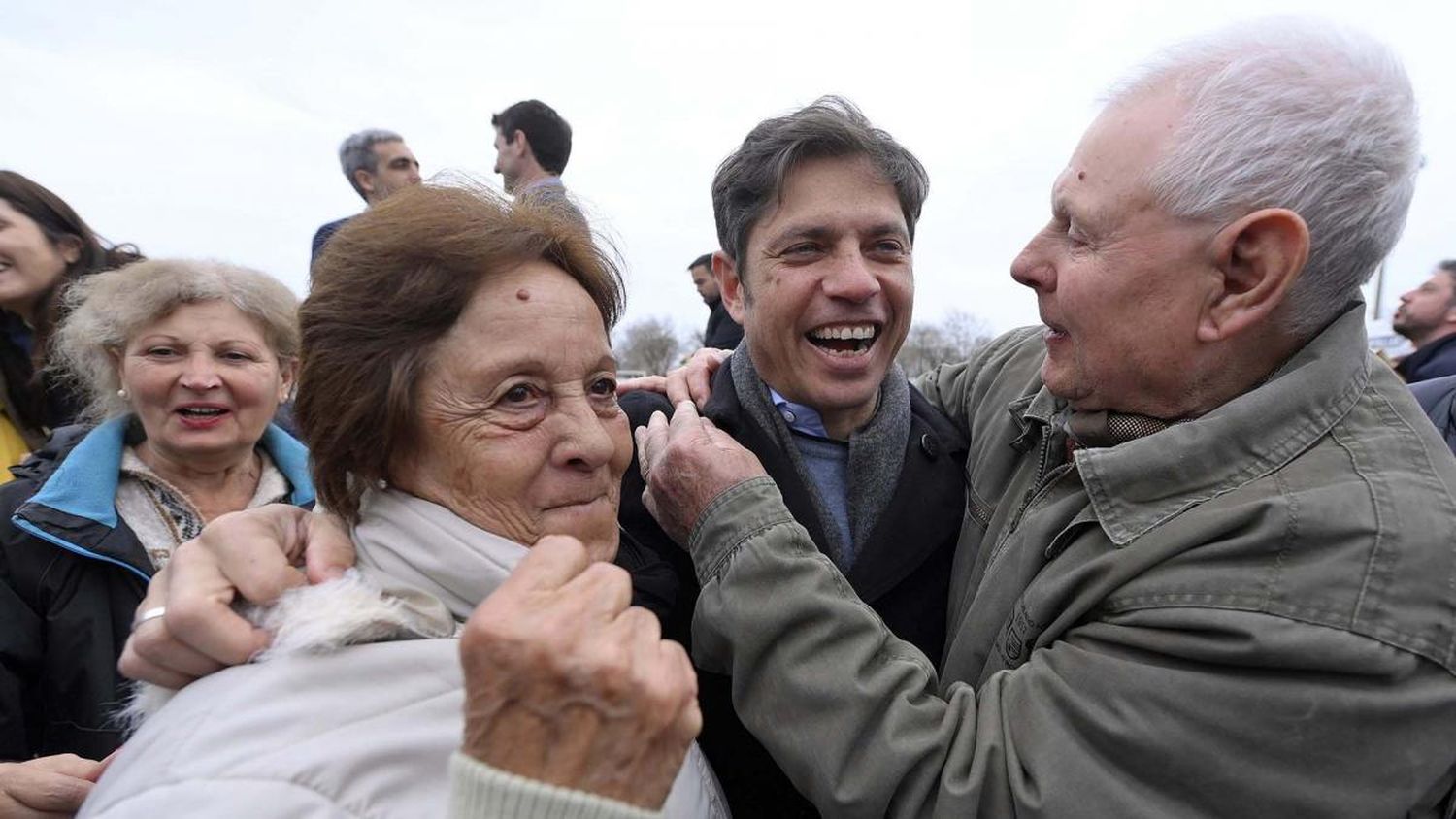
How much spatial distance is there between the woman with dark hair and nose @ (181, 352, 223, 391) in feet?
3.33

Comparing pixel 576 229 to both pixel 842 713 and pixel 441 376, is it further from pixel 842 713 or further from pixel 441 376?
pixel 842 713

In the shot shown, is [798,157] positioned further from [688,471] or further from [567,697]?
[567,697]

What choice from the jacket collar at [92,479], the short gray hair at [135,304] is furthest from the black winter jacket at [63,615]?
the short gray hair at [135,304]

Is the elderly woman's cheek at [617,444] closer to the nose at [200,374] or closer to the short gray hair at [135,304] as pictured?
the short gray hair at [135,304]

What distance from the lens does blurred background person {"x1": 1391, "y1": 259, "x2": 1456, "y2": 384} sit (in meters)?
5.50

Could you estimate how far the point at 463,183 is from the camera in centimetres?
171

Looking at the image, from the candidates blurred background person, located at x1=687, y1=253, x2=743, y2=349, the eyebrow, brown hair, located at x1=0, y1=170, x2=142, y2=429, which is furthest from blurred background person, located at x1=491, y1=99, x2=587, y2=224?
the eyebrow

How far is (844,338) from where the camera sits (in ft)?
7.80

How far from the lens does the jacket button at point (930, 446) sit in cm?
236

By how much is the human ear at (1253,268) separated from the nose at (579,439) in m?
1.18

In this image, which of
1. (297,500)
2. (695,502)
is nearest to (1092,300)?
(695,502)

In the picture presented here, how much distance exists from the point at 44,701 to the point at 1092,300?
2.88m

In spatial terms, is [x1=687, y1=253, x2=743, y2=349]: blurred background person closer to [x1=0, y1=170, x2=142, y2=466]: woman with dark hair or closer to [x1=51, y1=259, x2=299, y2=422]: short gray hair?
[x1=51, y1=259, x2=299, y2=422]: short gray hair

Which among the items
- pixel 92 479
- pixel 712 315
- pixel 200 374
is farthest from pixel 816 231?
pixel 712 315
